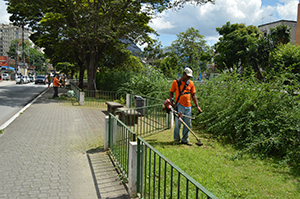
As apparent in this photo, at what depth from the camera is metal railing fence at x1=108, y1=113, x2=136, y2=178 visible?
4641 mm

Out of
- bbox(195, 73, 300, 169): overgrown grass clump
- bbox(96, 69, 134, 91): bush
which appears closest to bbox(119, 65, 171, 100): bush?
bbox(96, 69, 134, 91): bush

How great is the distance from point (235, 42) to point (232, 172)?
120 ft

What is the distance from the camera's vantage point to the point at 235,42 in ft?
126

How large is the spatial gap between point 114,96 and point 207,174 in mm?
13063

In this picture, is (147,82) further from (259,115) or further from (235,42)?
(235,42)

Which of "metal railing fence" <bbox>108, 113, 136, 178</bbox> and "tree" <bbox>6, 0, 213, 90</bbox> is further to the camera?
"tree" <bbox>6, 0, 213, 90</bbox>

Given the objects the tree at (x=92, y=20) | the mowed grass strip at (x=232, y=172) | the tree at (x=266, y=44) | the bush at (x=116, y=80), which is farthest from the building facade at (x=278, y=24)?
the mowed grass strip at (x=232, y=172)

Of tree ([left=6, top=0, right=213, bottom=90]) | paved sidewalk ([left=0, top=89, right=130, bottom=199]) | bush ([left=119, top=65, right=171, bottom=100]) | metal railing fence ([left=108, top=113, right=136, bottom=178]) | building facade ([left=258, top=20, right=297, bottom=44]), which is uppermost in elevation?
building facade ([left=258, top=20, right=297, bottom=44])

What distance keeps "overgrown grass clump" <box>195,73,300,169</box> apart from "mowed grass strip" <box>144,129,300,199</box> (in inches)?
16.7

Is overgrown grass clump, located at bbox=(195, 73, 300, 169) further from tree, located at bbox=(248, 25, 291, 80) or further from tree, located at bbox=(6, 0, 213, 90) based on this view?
tree, located at bbox=(248, 25, 291, 80)

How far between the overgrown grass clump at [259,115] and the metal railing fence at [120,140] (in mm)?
2953

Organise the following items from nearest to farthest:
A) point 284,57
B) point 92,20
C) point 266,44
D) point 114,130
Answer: point 114,130 < point 284,57 < point 92,20 < point 266,44

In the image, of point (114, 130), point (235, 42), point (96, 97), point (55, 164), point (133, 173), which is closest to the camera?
point (133, 173)

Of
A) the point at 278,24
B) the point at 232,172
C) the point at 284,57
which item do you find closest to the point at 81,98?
the point at 284,57
